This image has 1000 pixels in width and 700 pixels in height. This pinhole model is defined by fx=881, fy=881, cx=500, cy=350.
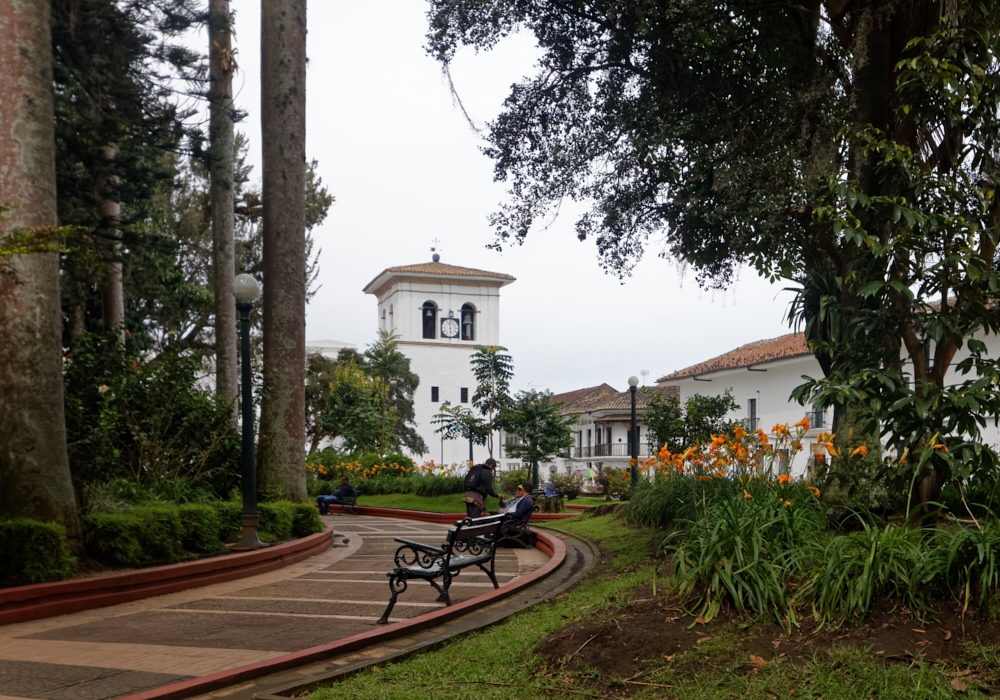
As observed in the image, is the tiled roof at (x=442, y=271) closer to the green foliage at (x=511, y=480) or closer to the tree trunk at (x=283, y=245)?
the green foliage at (x=511, y=480)

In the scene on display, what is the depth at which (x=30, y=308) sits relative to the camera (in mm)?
9422

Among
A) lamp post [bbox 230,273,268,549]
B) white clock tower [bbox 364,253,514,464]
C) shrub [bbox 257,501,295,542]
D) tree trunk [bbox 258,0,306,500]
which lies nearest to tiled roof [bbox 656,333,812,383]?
white clock tower [bbox 364,253,514,464]

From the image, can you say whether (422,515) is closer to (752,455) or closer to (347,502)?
(347,502)

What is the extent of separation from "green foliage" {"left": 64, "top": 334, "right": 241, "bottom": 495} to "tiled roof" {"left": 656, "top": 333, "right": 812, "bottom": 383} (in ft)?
99.2

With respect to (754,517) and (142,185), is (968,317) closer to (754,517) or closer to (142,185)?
(754,517)

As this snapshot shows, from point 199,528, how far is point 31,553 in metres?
A: 2.60

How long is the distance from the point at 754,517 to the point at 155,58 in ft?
41.5

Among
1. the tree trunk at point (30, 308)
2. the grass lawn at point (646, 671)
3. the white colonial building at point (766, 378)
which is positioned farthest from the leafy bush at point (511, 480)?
the grass lawn at point (646, 671)

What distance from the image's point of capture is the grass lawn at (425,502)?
74.2 feet

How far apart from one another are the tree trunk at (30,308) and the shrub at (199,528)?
1.60 m

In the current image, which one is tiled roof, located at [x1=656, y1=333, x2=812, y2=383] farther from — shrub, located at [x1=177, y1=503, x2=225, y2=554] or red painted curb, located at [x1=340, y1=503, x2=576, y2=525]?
shrub, located at [x1=177, y1=503, x2=225, y2=554]

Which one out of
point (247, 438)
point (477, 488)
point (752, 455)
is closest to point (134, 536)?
point (247, 438)

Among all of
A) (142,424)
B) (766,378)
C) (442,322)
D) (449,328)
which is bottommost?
(142,424)

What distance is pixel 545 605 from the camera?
25.2 ft
